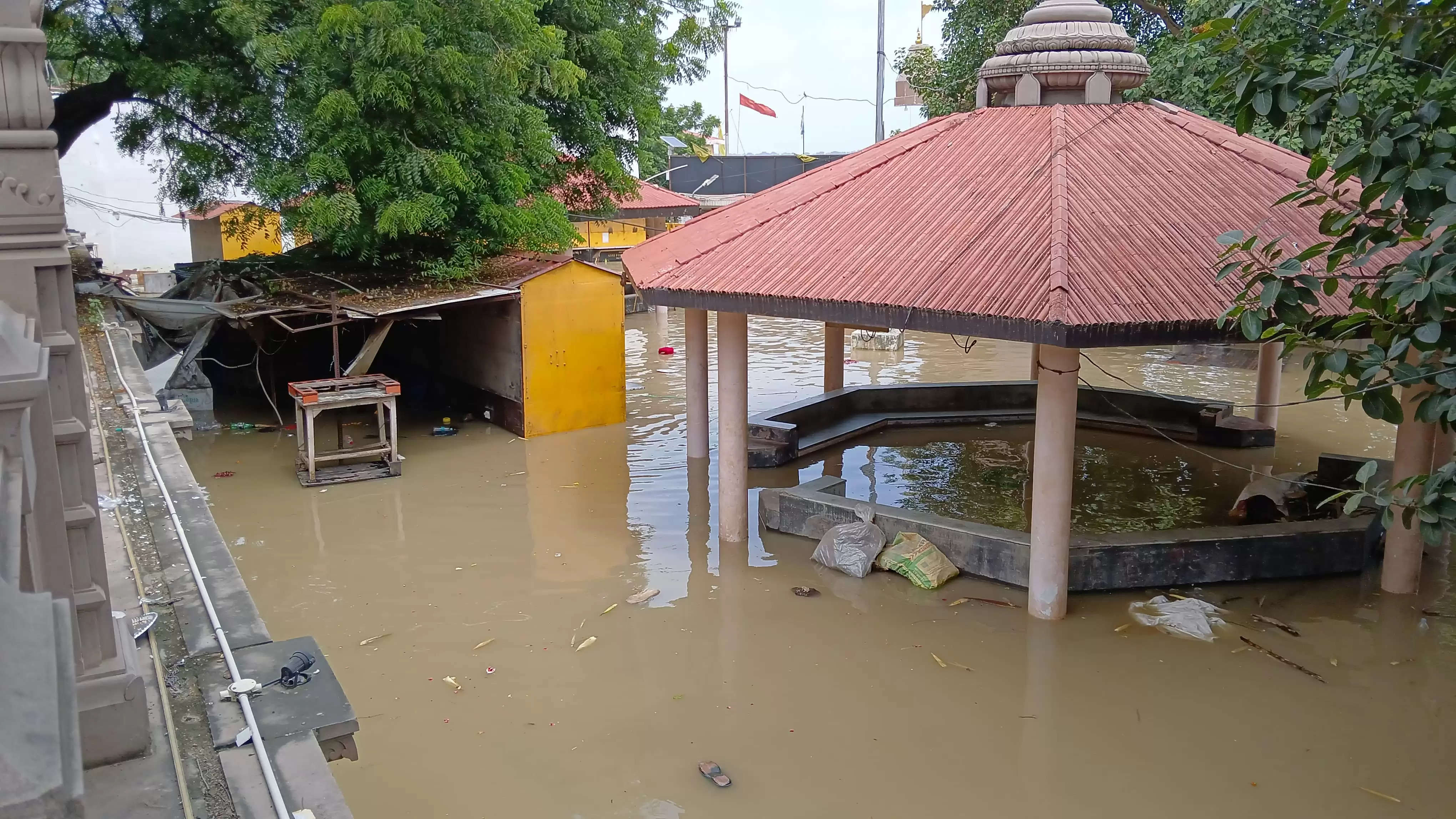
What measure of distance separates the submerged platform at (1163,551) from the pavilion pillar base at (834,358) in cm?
626

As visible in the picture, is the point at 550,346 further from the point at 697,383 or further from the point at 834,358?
the point at 834,358

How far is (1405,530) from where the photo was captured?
31.5 feet

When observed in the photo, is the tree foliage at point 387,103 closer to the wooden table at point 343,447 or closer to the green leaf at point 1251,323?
the wooden table at point 343,447

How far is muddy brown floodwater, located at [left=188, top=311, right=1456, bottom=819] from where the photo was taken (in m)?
6.90

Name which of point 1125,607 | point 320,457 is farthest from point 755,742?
point 320,457

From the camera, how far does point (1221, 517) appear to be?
12258mm

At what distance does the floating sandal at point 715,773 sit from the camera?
6.93 m

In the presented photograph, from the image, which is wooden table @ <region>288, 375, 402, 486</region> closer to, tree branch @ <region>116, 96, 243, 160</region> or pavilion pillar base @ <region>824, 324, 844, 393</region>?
tree branch @ <region>116, 96, 243, 160</region>

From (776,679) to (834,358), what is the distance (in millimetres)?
9216

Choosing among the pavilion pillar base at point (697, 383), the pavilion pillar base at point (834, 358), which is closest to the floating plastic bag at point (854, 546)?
the pavilion pillar base at point (697, 383)

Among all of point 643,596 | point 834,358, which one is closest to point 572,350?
point 834,358

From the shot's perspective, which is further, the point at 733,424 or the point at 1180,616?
the point at 733,424

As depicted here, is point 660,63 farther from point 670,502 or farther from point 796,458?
point 670,502

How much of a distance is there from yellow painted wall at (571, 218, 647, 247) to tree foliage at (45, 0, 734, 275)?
16.6 metres
